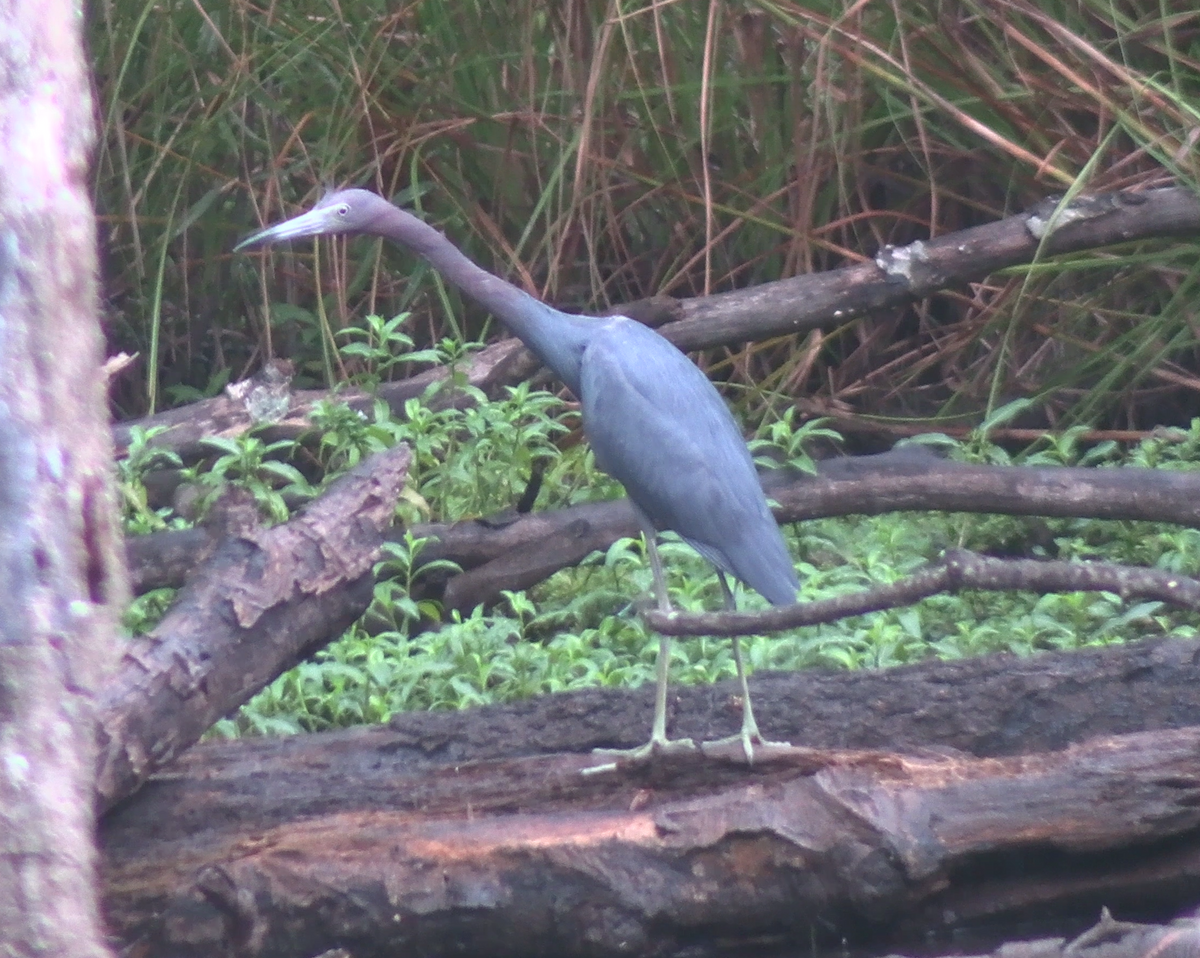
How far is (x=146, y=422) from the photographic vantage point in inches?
209

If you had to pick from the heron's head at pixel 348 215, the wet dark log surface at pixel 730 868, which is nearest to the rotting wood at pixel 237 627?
the wet dark log surface at pixel 730 868

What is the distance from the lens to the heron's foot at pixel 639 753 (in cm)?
304

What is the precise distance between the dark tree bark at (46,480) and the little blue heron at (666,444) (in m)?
2.26

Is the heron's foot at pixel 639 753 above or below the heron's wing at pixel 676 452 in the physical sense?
below

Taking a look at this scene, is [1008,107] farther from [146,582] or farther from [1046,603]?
[146,582]

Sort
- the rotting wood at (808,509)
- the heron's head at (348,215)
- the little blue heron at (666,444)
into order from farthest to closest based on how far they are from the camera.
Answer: the rotting wood at (808,509)
the heron's head at (348,215)
the little blue heron at (666,444)

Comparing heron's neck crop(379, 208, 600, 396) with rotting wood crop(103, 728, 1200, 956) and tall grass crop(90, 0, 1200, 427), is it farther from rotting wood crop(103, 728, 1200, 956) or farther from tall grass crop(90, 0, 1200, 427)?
tall grass crop(90, 0, 1200, 427)

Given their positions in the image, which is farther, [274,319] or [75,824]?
[274,319]

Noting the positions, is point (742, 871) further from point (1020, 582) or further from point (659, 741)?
point (1020, 582)

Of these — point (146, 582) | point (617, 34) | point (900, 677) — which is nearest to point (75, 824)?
point (900, 677)

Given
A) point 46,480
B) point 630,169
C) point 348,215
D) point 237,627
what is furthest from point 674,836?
point 630,169

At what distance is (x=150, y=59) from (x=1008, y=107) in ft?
10.9

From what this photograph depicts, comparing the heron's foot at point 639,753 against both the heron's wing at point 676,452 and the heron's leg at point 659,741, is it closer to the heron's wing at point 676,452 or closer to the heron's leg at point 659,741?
the heron's leg at point 659,741

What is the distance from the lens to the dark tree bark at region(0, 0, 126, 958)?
1.37 m
